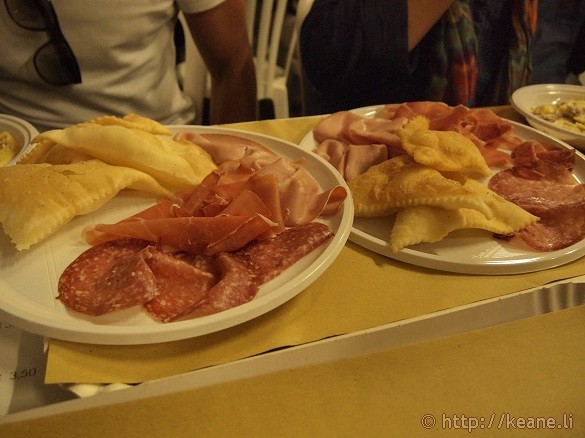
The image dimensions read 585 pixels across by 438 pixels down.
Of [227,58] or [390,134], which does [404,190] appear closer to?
[390,134]

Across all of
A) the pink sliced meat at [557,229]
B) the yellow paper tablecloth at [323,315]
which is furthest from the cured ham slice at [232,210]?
the pink sliced meat at [557,229]

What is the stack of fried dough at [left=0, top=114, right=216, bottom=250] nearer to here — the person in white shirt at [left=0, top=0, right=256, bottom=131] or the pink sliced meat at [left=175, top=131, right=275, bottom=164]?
the pink sliced meat at [left=175, top=131, right=275, bottom=164]

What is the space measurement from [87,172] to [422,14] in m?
1.02

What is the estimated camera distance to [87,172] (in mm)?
759

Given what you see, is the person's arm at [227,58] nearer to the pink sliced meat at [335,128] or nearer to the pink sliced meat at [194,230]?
the pink sliced meat at [335,128]

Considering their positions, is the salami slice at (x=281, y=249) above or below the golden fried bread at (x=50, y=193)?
below

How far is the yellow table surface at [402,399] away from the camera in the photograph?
60 cm

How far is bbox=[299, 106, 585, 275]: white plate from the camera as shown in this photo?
76 centimetres

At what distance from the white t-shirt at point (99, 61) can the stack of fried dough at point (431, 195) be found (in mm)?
811

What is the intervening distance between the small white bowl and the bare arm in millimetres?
307

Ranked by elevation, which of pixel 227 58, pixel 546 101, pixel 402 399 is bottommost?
pixel 402 399

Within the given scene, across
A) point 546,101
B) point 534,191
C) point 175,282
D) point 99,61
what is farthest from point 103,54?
point 546,101

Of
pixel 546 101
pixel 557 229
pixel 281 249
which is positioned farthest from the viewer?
pixel 546 101

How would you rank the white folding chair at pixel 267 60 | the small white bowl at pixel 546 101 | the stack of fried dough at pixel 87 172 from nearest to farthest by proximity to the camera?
the stack of fried dough at pixel 87 172 → the small white bowl at pixel 546 101 → the white folding chair at pixel 267 60
